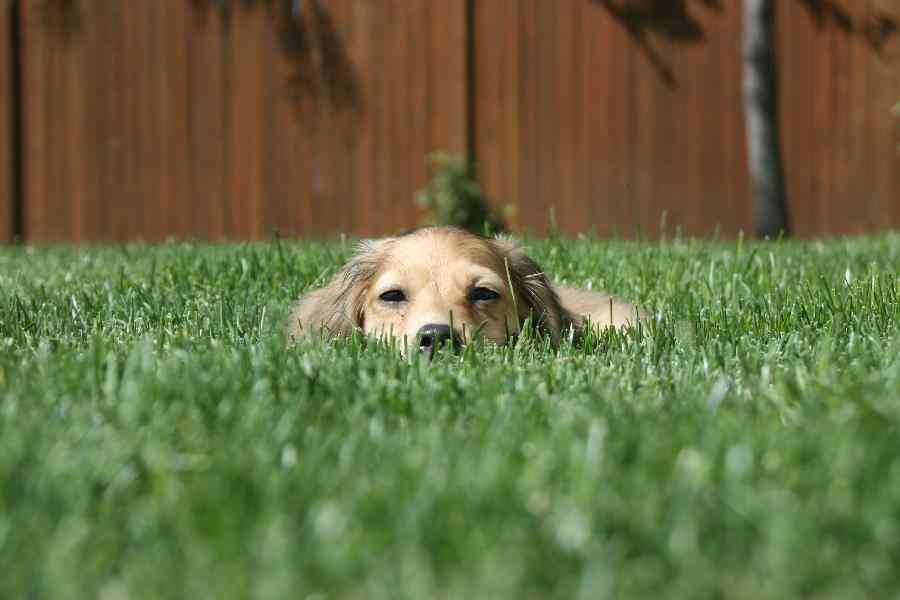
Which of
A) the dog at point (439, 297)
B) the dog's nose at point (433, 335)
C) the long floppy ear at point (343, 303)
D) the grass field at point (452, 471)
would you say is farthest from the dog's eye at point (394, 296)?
the grass field at point (452, 471)

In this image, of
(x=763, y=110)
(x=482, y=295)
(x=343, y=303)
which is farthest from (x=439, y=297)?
(x=763, y=110)

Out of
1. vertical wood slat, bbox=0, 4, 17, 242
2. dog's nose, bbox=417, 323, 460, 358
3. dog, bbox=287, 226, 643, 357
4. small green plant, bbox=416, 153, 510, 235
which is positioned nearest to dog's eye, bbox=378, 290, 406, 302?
dog, bbox=287, 226, 643, 357

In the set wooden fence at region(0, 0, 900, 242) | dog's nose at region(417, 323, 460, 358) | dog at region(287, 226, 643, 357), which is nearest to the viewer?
dog's nose at region(417, 323, 460, 358)

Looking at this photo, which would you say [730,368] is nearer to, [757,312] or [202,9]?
[757,312]

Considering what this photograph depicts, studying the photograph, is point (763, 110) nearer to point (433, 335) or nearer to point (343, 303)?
point (343, 303)

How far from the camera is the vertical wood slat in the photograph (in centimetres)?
938

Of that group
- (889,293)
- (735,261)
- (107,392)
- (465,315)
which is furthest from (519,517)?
(735,261)

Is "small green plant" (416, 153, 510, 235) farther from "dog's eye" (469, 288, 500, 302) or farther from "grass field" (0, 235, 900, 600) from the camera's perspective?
"grass field" (0, 235, 900, 600)

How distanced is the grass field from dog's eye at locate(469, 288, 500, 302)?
495mm

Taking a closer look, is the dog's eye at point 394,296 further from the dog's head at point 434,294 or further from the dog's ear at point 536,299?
the dog's ear at point 536,299

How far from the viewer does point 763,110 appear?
9375 mm

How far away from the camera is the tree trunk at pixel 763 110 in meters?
9.38

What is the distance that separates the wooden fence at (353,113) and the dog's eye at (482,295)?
596 cm

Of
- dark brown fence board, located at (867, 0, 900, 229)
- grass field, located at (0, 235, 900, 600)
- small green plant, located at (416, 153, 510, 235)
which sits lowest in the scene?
grass field, located at (0, 235, 900, 600)
